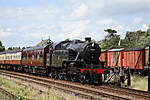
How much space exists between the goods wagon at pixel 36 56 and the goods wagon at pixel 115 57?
811 centimetres

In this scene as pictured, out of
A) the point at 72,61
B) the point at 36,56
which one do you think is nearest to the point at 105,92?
the point at 72,61

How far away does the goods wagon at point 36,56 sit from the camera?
813 inches

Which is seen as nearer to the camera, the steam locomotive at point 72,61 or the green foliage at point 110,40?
the steam locomotive at point 72,61

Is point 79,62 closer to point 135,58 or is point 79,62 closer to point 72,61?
point 72,61

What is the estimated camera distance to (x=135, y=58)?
21.2m

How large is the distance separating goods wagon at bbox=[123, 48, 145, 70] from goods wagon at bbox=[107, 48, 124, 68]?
0.74 meters

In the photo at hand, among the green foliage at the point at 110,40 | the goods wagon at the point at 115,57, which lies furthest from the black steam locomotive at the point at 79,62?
the green foliage at the point at 110,40

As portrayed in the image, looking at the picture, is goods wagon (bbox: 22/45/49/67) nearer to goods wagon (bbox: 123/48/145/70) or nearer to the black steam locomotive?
the black steam locomotive

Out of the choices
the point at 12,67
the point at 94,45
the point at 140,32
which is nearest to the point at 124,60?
the point at 94,45

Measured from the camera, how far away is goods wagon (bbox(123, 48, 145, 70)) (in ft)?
67.3

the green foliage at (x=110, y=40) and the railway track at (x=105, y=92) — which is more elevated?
the green foliage at (x=110, y=40)

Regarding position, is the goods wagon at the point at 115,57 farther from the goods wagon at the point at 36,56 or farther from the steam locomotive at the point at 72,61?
the goods wagon at the point at 36,56

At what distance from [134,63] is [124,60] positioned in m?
1.65

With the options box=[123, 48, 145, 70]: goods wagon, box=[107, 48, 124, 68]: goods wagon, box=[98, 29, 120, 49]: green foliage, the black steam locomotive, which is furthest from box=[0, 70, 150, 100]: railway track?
box=[98, 29, 120, 49]: green foliage
